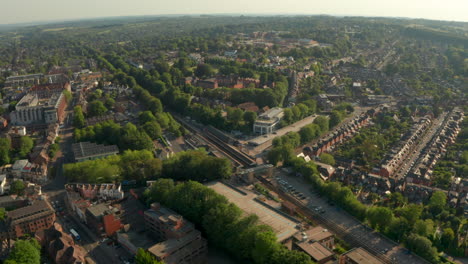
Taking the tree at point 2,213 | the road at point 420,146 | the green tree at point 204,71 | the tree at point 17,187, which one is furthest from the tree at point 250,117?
the tree at point 2,213

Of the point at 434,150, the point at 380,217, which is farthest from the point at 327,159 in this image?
the point at 434,150

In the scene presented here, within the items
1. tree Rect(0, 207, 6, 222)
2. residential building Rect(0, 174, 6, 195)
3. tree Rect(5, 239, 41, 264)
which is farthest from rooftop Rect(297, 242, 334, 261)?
residential building Rect(0, 174, 6, 195)

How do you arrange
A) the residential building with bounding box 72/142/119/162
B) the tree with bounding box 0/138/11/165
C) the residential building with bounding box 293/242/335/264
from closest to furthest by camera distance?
the residential building with bounding box 293/242/335/264 < the residential building with bounding box 72/142/119/162 < the tree with bounding box 0/138/11/165

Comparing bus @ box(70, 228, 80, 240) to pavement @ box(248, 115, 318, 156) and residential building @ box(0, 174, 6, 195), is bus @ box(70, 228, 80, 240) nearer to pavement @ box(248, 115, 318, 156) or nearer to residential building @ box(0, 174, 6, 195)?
residential building @ box(0, 174, 6, 195)

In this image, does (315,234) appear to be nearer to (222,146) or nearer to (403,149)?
(222,146)

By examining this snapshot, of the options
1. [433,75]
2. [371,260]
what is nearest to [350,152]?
[371,260]
